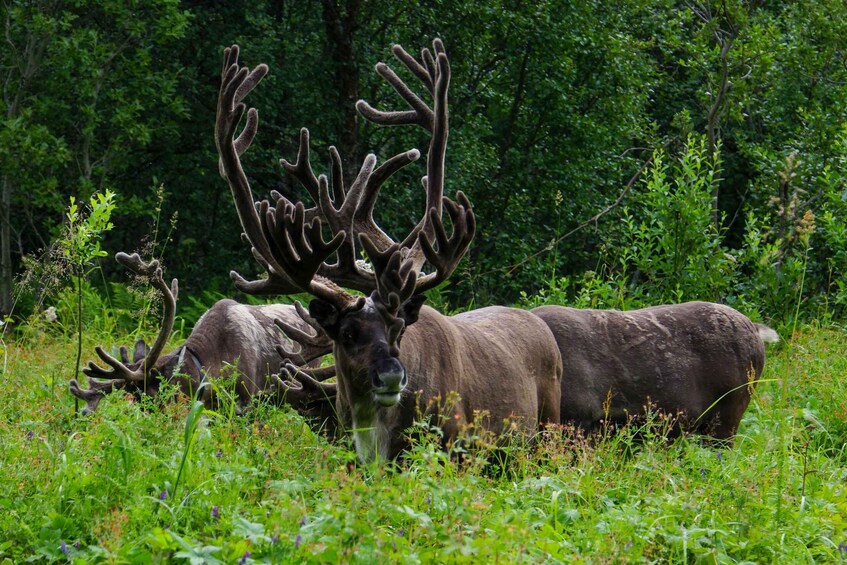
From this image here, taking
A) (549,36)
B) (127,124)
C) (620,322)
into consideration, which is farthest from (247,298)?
(620,322)

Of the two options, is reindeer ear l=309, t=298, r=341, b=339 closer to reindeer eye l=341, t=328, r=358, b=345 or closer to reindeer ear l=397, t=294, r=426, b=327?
reindeer eye l=341, t=328, r=358, b=345

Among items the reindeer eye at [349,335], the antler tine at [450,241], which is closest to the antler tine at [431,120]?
the antler tine at [450,241]

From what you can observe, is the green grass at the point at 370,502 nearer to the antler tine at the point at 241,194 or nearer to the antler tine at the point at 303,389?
the antler tine at the point at 303,389

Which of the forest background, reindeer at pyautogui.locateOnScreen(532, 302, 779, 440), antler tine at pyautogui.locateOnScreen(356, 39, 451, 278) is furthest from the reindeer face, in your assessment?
the forest background

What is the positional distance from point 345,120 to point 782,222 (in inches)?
273

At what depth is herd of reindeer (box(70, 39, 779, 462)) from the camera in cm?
626

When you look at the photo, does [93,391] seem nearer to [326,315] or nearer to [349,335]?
[326,315]

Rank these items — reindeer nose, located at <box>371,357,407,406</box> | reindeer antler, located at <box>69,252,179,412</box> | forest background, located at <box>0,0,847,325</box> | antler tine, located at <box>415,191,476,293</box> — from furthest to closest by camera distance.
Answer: forest background, located at <box>0,0,847,325</box>
reindeer antler, located at <box>69,252,179,412</box>
antler tine, located at <box>415,191,476,293</box>
reindeer nose, located at <box>371,357,407,406</box>

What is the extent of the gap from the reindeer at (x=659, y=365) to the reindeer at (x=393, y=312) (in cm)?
25

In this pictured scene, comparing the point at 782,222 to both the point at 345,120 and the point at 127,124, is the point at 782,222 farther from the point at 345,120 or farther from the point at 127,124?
the point at 127,124

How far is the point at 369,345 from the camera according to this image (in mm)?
6082

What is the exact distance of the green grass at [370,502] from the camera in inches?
171

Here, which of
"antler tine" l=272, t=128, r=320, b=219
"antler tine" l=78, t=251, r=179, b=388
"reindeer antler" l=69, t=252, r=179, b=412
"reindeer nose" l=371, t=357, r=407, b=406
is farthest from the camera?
"antler tine" l=78, t=251, r=179, b=388

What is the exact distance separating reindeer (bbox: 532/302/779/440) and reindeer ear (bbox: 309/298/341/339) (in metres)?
1.90
